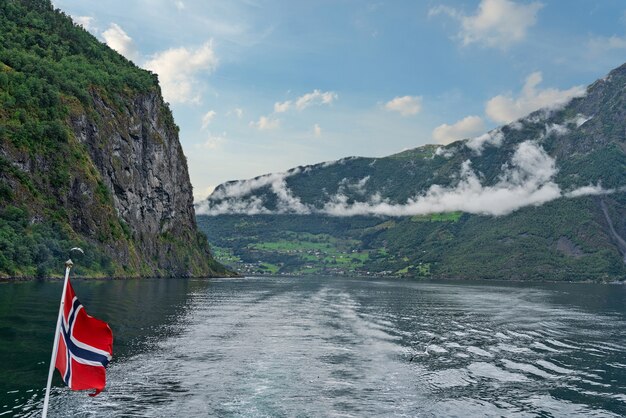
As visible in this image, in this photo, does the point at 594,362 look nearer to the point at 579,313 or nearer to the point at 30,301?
the point at 579,313

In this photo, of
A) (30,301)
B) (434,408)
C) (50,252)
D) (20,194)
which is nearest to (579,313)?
(434,408)

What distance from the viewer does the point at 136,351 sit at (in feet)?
157

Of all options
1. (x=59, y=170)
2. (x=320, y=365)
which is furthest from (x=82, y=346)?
(x=59, y=170)

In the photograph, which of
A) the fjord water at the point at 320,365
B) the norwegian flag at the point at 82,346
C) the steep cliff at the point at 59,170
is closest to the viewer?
the norwegian flag at the point at 82,346

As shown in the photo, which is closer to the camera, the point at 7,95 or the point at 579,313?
the point at 579,313

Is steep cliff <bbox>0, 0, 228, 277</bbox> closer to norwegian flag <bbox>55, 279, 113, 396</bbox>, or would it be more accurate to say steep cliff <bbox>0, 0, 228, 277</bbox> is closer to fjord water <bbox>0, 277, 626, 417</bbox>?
fjord water <bbox>0, 277, 626, 417</bbox>

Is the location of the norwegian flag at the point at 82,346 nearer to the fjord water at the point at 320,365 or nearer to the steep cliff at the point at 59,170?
the fjord water at the point at 320,365

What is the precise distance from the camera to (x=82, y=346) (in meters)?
17.7

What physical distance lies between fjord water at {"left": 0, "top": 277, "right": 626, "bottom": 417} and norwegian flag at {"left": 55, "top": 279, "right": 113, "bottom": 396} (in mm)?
13504

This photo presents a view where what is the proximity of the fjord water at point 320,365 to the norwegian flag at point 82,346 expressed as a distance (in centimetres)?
1350

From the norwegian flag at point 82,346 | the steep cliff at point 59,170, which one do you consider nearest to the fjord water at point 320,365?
the norwegian flag at point 82,346

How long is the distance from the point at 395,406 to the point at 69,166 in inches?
5704

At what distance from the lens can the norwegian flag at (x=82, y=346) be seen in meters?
17.5

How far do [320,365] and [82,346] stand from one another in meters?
30.7
